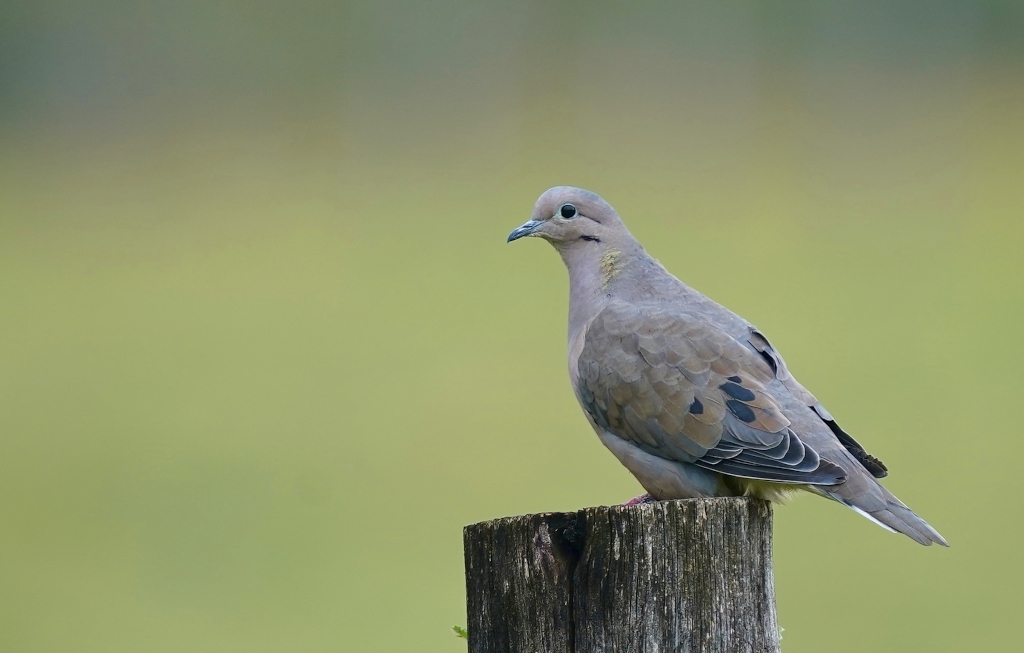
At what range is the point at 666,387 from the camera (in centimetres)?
362

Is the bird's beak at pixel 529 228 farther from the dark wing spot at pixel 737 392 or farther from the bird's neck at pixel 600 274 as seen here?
the dark wing spot at pixel 737 392

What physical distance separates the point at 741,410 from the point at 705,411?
4.2 inches

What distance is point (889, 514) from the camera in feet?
10.4

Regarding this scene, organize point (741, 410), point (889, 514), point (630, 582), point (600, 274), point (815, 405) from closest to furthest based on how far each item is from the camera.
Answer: point (630, 582)
point (889, 514)
point (741, 410)
point (815, 405)
point (600, 274)

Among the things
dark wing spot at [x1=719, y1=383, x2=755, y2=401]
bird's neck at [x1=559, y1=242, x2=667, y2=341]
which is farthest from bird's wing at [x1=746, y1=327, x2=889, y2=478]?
bird's neck at [x1=559, y1=242, x2=667, y2=341]

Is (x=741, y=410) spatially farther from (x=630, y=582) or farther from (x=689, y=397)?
(x=630, y=582)

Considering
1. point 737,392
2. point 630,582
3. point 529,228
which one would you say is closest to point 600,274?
point 529,228

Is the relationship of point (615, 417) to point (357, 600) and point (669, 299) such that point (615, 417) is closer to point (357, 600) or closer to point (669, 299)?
point (669, 299)

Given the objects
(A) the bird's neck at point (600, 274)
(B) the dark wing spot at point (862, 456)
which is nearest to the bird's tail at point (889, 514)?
(B) the dark wing spot at point (862, 456)

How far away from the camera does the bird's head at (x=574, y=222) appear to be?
442 cm

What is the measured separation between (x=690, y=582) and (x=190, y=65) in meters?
14.1

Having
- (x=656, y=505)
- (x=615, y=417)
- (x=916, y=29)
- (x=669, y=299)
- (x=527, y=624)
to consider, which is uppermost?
A: (x=916, y=29)

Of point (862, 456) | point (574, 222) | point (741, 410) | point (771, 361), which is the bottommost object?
point (862, 456)

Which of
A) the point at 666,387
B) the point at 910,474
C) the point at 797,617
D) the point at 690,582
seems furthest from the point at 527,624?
the point at 910,474
